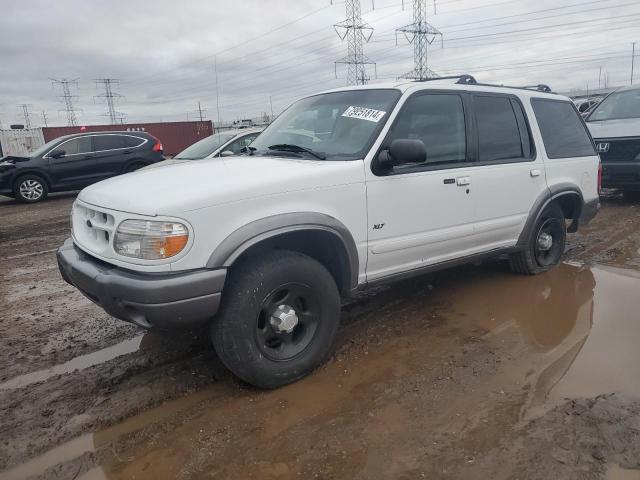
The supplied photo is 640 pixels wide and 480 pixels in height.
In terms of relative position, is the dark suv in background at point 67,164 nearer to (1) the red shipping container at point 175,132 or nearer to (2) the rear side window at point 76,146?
(2) the rear side window at point 76,146

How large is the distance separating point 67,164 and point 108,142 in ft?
3.94

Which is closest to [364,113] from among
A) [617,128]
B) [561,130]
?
[561,130]

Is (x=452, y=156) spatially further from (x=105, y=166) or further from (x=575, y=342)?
(x=105, y=166)

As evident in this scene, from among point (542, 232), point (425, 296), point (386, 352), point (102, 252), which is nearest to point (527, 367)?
point (386, 352)

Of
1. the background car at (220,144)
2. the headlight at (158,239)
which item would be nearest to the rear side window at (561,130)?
the headlight at (158,239)

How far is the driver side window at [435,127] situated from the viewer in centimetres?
380

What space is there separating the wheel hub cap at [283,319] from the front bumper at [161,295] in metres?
0.45

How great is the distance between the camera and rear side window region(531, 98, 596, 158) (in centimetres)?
506

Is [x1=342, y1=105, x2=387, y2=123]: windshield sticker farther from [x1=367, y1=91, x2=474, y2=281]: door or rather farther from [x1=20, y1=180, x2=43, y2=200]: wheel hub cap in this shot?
[x1=20, y1=180, x2=43, y2=200]: wheel hub cap

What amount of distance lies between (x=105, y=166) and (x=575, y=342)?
40.6 ft

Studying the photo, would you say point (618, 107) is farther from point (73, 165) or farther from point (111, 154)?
point (73, 165)

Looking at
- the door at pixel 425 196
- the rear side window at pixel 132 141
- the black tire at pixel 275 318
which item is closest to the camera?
the black tire at pixel 275 318

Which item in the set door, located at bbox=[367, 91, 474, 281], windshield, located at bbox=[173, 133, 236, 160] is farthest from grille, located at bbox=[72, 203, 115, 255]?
windshield, located at bbox=[173, 133, 236, 160]

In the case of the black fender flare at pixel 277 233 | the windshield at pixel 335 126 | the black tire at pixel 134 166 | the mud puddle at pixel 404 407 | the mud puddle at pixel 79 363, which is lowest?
the mud puddle at pixel 404 407
